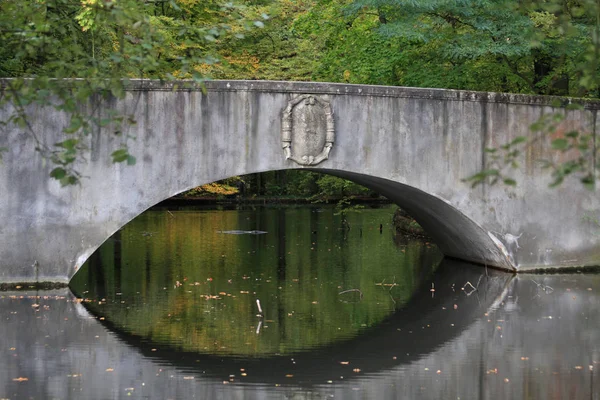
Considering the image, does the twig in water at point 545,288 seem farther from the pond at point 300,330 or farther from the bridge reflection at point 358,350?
the bridge reflection at point 358,350

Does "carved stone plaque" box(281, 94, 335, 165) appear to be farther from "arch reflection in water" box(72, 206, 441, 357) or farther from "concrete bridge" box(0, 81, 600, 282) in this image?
"arch reflection in water" box(72, 206, 441, 357)

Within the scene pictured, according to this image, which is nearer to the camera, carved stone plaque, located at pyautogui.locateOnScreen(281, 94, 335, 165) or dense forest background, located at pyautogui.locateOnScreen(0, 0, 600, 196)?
carved stone plaque, located at pyautogui.locateOnScreen(281, 94, 335, 165)

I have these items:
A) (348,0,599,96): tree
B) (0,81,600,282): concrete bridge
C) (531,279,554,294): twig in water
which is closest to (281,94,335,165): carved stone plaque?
(0,81,600,282): concrete bridge

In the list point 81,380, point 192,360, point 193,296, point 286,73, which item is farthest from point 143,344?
point 286,73

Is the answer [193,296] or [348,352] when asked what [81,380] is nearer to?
[348,352]

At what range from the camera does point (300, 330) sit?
39.7 ft

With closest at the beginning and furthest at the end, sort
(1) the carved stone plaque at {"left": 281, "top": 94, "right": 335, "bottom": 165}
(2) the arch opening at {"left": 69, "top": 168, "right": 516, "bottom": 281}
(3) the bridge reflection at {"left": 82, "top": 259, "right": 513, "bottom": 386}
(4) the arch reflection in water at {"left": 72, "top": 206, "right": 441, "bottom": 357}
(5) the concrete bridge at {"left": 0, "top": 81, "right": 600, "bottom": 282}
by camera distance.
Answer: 1. (3) the bridge reflection at {"left": 82, "top": 259, "right": 513, "bottom": 386}
2. (4) the arch reflection in water at {"left": 72, "top": 206, "right": 441, "bottom": 357}
3. (5) the concrete bridge at {"left": 0, "top": 81, "right": 600, "bottom": 282}
4. (1) the carved stone plaque at {"left": 281, "top": 94, "right": 335, "bottom": 165}
5. (2) the arch opening at {"left": 69, "top": 168, "right": 516, "bottom": 281}

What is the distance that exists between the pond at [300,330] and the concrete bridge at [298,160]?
77 cm

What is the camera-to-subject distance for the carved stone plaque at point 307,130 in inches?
575

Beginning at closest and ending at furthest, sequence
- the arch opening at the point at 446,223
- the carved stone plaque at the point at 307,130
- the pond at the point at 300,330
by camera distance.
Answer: the pond at the point at 300,330, the carved stone plaque at the point at 307,130, the arch opening at the point at 446,223

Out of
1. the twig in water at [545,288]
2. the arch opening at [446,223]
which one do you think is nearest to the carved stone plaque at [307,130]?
the arch opening at [446,223]

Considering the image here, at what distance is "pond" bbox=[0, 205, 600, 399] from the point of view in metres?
9.48

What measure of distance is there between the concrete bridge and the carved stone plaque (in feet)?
0.05

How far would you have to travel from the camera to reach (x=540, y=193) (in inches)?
639
